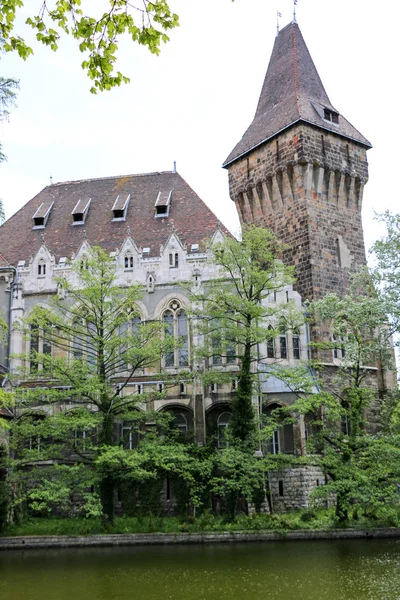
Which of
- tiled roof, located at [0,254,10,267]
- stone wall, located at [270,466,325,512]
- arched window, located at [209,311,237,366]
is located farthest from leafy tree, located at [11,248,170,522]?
tiled roof, located at [0,254,10,267]

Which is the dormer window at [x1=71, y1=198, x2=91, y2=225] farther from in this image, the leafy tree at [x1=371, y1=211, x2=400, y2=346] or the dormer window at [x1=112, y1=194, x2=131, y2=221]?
the leafy tree at [x1=371, y1=211, x2=400, y2=346]

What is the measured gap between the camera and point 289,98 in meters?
37.1

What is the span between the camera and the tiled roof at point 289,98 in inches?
1407

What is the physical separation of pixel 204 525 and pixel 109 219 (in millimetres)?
17327

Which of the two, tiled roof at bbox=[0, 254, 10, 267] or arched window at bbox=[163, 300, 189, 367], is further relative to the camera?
tiled roof at bbox=[0, 254, 10, 267]

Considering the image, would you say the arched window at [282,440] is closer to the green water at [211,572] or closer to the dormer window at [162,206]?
the green water at [211,572]

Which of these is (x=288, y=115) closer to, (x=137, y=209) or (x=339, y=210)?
(x=339, y=210)

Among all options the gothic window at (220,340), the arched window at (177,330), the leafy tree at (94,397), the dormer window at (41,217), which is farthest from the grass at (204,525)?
the dormer window at (41,217)

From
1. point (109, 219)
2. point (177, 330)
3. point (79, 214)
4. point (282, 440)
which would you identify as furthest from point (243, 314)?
point (79, 214)

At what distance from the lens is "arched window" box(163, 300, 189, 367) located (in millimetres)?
30797

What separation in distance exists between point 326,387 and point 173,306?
7878mm

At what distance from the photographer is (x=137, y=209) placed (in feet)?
117

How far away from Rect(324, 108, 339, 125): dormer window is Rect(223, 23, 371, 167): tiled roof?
0.57 feet

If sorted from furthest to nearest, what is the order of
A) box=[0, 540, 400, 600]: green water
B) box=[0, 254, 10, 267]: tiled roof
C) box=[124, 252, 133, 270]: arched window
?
box=[0, 254, 10, 267]: tiled roof → box=[124, 252, 133, 270]: arched window → box=[0, 540, 400, 600]: green water
